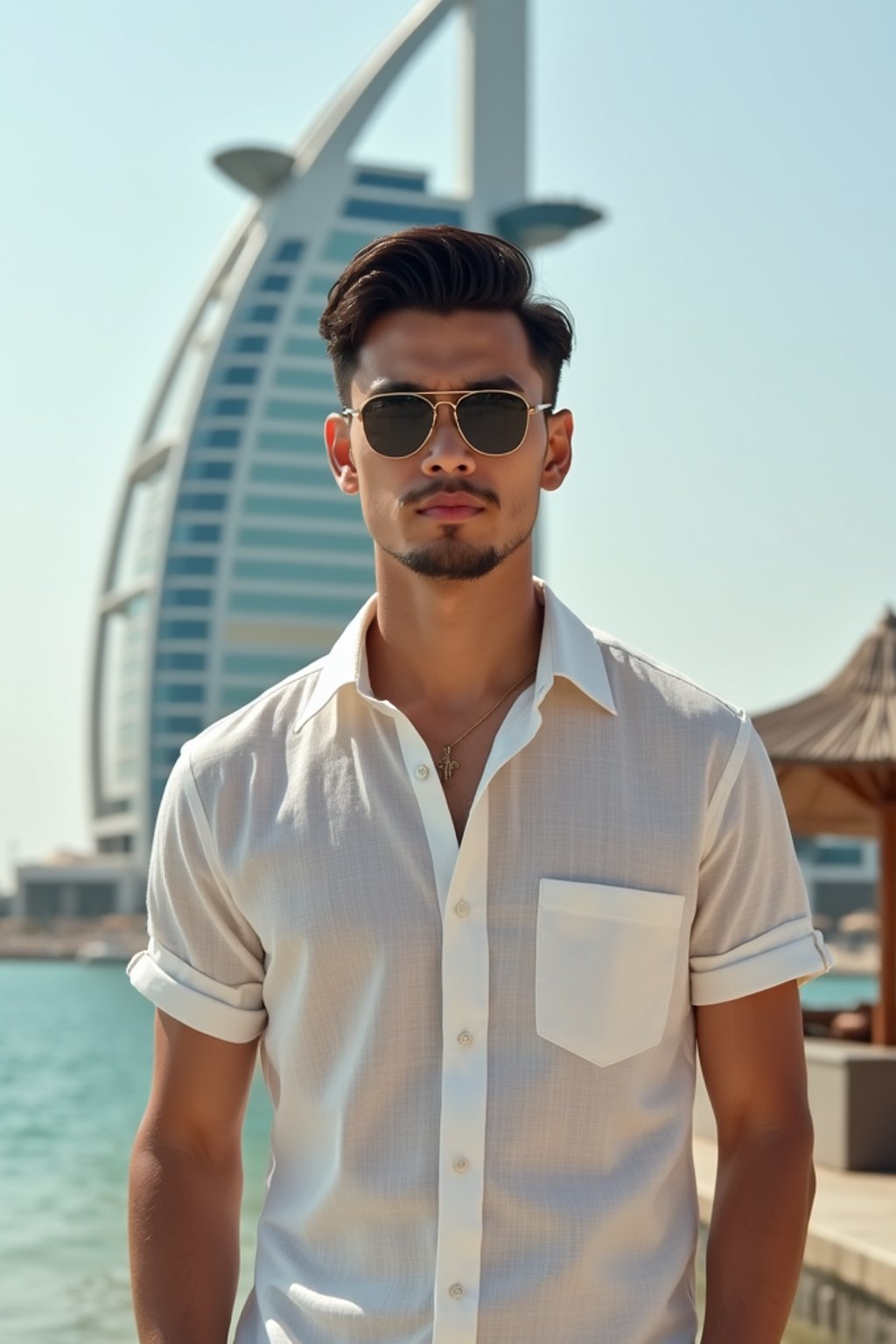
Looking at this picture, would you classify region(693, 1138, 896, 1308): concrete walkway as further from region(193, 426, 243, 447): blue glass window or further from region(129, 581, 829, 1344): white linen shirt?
region(193, 426, 243, 447): blue glass window

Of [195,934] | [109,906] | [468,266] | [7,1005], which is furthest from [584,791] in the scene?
[109,906]

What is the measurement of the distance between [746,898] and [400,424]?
53cm

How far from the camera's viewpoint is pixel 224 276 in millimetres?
83250

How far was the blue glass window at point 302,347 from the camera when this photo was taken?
7619 centimetres

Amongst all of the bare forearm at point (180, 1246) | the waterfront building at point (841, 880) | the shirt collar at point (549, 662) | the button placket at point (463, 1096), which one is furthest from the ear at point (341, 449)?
the waterfront building at point (841, 880)

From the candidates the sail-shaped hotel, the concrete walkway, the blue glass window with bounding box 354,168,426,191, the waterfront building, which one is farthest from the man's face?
the waterfront building

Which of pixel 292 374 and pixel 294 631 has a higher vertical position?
pixel 292 374

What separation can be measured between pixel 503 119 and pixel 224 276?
1497 cm

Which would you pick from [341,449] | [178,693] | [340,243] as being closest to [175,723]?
[178,693]

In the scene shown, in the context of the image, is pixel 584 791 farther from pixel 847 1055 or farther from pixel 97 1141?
pixel 97 1141

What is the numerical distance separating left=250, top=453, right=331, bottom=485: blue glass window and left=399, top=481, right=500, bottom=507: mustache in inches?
2945

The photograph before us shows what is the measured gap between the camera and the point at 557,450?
6.29 feet

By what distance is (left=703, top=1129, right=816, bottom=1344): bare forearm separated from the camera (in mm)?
1621

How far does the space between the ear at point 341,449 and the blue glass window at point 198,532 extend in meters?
75.0
